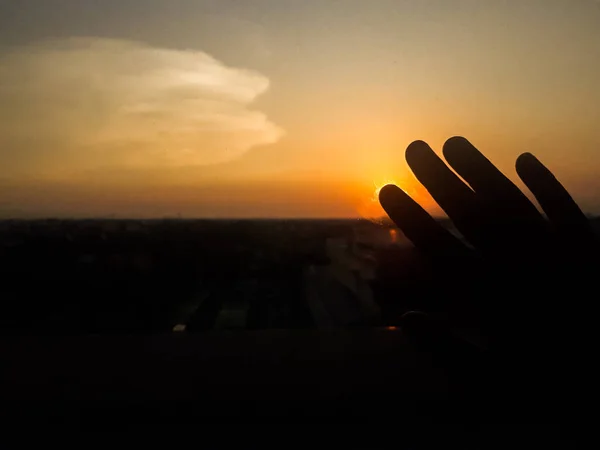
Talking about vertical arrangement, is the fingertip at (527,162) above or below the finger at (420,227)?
above

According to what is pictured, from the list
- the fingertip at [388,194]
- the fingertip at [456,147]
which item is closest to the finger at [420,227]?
the fingertip at [388,194]

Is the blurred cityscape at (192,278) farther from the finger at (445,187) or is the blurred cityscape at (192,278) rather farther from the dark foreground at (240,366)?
the finger at (445,187)

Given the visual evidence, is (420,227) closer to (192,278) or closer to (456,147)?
(456,147)

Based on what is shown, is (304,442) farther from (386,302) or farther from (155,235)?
(155,235)

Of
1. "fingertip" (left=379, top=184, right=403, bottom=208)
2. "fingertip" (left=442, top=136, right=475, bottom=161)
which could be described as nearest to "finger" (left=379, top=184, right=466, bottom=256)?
"fingertip" (left=379, top=184, right=403, bottom=208)

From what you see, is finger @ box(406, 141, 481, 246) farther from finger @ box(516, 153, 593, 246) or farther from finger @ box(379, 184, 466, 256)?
finger @ box(516, 153, 593, 246)

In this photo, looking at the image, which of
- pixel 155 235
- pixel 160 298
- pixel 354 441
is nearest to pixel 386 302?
pixel 354 441
